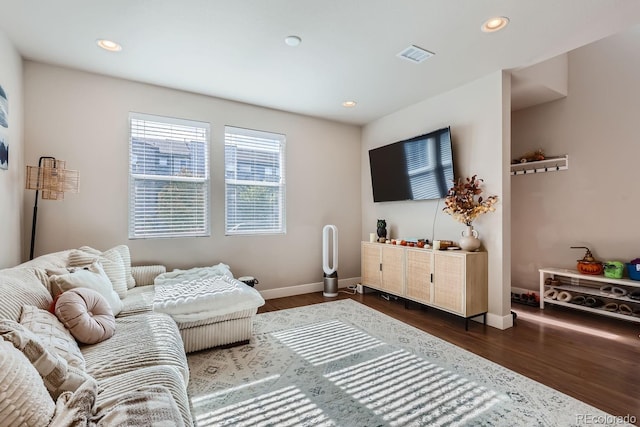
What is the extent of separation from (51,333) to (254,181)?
116 inches

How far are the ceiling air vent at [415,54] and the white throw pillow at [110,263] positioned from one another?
3.26 m

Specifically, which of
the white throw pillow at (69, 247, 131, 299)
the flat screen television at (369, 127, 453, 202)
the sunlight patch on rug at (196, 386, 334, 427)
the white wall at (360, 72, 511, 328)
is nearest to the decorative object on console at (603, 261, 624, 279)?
the white wall at (360, 72, 511, 328)

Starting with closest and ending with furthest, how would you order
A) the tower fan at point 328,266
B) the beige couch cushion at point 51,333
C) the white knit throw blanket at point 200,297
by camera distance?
the beige couch cushion at point 51,333
the white knit throw blanket at point 200,297
the tower fan at point 328,266

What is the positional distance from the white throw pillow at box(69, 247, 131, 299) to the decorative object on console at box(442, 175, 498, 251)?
3.39m

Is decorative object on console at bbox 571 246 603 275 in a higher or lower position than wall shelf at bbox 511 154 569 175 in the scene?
lower

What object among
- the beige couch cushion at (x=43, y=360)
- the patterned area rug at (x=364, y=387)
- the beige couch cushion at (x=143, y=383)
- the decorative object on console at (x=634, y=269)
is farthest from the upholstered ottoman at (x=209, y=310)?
the decorative object on console at (x=634, y=269)

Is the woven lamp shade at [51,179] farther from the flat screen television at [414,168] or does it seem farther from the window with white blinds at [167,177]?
the flat screen television at [414,168]

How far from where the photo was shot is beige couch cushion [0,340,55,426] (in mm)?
820

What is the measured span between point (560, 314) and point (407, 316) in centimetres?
184

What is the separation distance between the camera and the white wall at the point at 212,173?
3008 millimetres

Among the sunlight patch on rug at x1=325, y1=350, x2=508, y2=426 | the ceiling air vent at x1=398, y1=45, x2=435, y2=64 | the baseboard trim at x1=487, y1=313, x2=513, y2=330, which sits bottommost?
the sunlight patch on rug at x1=325, y1=350, x2=508, y2=426

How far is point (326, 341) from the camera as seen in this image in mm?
2750

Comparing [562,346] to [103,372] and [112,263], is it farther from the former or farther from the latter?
[112,263]

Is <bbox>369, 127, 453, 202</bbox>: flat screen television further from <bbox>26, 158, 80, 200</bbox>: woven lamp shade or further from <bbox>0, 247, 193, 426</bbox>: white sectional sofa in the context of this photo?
<bbox>26, 158, 80, 200</bbox>: woven lamp shade
